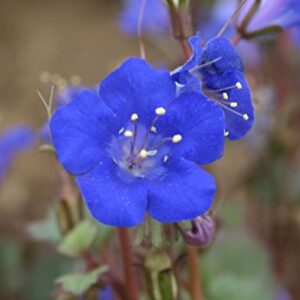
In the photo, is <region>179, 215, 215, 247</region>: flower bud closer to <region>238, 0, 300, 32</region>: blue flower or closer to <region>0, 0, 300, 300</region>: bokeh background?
<region>0, 0, 300, 300</region>: bokeh background

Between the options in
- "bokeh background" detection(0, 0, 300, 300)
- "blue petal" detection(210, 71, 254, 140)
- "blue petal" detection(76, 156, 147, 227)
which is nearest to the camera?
"blue petal" detection(76, 156, 147, 227)

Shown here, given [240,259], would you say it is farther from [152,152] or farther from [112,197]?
[112,197]

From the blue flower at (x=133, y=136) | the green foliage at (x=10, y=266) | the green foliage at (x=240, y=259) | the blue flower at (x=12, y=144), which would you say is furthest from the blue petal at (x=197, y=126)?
the green foliage at (x=10, y=266)

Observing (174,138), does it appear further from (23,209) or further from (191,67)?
(23,209)

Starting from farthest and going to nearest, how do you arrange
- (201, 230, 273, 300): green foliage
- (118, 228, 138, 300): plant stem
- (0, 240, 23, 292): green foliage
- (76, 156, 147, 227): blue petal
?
(0, 240, 23, 292): green foliage, (201, 230, 273, 300): green foliage, (118, 228, 138, 300): plant stem, (76, 156, 147, 227): blue petal

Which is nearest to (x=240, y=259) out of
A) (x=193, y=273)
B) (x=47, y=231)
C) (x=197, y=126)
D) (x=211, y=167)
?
(x=211, y=167)

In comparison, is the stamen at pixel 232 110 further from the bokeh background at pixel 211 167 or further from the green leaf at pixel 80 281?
the green leaf at pixel 80 281

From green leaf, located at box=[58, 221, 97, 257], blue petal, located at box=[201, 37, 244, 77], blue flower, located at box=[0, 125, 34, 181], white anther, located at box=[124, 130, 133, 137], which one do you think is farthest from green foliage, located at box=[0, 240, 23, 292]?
blue petal, located at box=[201, 37, 244, 77]
